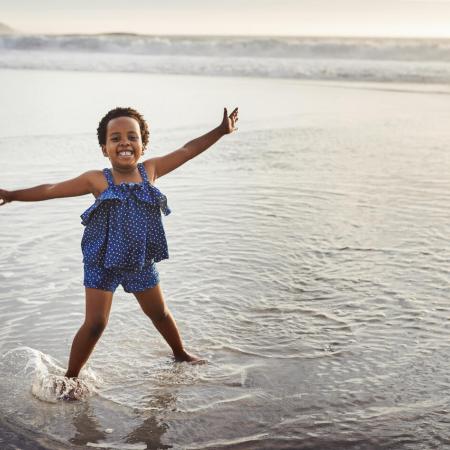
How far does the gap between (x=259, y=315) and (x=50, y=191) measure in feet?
5.56

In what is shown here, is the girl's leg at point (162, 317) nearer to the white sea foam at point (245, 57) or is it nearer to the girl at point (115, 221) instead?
the girl at point (115, 221)

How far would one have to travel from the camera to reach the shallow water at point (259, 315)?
3148mm

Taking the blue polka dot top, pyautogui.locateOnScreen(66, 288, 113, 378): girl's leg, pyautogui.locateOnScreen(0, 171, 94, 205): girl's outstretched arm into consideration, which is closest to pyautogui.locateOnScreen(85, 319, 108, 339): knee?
pyautogui.locateOnScreen(66, 288, 113, 378): girl's leg

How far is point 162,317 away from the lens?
3613mm

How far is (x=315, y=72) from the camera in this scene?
26719 millimetres

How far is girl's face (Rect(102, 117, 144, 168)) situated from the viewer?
3.34m

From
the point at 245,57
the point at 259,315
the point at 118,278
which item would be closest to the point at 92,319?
the point at 118,278

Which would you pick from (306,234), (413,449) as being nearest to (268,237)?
(306,234)

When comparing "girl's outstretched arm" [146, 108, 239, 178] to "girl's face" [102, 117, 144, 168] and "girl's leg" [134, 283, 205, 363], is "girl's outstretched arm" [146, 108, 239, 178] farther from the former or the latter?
"girl's leg" [134, 283, 205, 363]

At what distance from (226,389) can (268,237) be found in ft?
9.09

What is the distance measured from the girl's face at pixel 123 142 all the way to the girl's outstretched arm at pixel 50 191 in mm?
151

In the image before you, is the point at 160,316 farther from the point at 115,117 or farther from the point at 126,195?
the point at 115,117

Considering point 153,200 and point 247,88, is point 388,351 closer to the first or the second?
point 153,200

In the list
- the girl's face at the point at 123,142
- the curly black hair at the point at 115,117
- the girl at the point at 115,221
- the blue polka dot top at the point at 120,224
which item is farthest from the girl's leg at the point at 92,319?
the curly black hair at the point at 115,117
